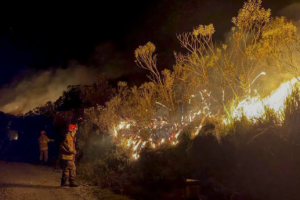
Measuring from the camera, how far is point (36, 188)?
9664 mm

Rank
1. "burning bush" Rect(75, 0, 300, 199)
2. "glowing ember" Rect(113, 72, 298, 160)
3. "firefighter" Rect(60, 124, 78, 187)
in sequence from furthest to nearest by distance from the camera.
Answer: "glowing ember" Rect(113, 72, 298, 160) < "firefighter" Rect(60, 124, 78, 187) < "burning bush" Rect(75, 0, 300, 199)

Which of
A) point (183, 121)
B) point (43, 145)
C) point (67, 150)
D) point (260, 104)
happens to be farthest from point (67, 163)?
point (43, 145)

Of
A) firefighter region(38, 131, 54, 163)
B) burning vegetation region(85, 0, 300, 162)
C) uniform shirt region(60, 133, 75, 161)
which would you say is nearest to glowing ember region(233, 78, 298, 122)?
burning vegetation region(85, 0, 300, 162)

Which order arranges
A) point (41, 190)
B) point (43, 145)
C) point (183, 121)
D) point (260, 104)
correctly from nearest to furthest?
point (41, 190) < point (260, 104) < point (183, 121) < point (43, 145)

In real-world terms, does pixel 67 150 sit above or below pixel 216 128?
below

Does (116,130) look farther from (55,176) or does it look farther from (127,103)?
(55,176)

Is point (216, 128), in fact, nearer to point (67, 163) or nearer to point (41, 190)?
point (67, 163)

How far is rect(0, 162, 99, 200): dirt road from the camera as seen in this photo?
8593 millimetres

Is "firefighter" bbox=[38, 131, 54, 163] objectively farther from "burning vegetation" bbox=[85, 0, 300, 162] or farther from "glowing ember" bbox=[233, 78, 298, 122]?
"glowing ember" bbox=[233, 78, 298, 122]

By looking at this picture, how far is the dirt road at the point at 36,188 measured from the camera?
859 cm

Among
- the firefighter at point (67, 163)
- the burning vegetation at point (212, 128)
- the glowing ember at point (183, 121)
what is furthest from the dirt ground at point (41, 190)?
the glowing ember at point (183, 121)

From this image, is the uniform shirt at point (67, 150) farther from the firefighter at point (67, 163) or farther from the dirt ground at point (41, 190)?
the dirt ground at point (41, 190)

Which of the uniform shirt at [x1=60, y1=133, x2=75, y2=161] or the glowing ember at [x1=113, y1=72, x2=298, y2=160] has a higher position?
the glowing ember at [x1=113, y1=72, x2=298, y2=160]

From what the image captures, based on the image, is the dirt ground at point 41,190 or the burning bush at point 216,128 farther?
the dirt ground at point 41,190
